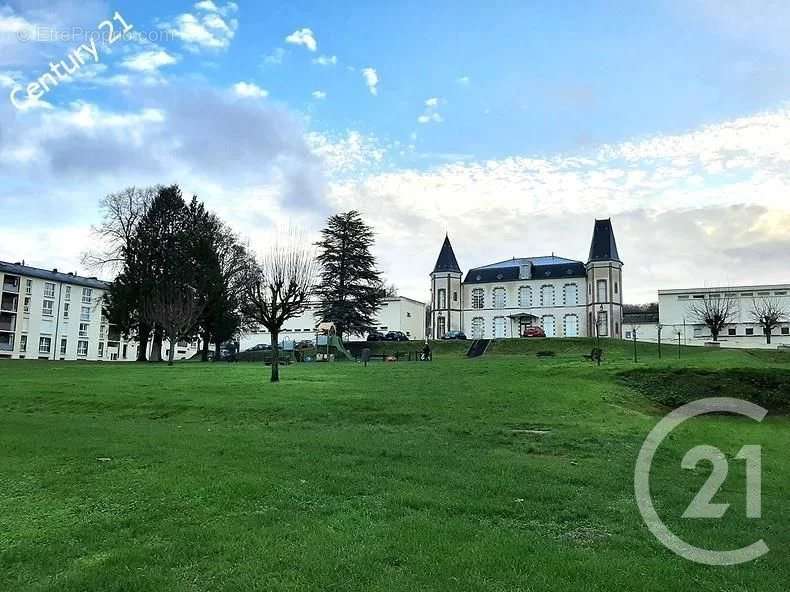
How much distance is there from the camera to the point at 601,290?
250 ft

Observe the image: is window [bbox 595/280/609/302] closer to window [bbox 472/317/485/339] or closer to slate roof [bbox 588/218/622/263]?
slate roof [bbox 588/218/622/263]

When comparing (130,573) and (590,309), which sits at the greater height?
(590,309)

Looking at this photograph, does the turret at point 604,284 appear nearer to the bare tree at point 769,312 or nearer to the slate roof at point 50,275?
the bare tree at point 769,312

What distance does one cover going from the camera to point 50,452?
31.5 ft

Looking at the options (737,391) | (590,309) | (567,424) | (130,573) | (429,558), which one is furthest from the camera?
(590,309)

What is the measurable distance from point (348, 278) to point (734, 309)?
1869 inches

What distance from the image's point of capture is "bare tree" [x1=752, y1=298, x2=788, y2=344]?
70438mm

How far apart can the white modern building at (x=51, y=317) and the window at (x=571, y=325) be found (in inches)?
1870

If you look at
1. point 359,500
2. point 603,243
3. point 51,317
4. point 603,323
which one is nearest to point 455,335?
point 603,323

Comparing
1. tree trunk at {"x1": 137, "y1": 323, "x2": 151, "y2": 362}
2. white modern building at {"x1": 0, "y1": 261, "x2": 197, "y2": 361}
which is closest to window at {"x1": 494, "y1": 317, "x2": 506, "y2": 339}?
white modern building at {"x1": 0, "y1": 261, "x2": 197, "y2": 361}

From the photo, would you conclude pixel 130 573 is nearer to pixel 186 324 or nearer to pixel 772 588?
pixel 772 588

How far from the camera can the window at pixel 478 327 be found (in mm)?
84438

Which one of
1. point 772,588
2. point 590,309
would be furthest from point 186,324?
point 590,309

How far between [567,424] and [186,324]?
3681 cm
